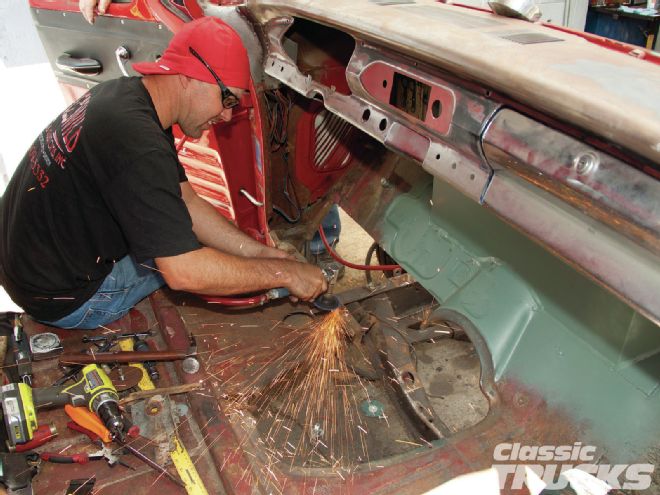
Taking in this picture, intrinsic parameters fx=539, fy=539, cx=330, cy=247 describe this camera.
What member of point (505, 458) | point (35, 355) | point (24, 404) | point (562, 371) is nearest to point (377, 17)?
point (562, 371)

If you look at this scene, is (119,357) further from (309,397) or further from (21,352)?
(309,397)

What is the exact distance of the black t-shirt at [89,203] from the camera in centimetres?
189

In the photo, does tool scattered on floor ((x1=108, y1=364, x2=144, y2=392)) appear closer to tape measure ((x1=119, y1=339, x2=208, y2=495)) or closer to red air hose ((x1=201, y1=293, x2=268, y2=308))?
tape measure ((x1=119, y1=339, x2=208, y2=495))

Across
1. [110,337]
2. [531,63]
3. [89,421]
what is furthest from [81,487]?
[531,63]

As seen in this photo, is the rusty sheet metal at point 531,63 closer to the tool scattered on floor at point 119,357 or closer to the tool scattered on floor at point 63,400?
the tool scattered on floor at point 119,357

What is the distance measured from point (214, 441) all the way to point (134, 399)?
37 cm

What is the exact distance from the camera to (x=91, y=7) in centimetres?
299

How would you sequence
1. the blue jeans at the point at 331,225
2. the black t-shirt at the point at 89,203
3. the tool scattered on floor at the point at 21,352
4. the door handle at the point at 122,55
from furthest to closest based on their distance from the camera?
the blue jeans at the point at 331,225
the door handle at the point at 122,55
the tool scattered on floor at the point at 21,352
the black t-shirt at the point at 89,203

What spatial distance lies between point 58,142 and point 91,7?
1.29m

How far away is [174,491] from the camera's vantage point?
1714mm

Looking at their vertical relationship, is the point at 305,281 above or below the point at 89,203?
below

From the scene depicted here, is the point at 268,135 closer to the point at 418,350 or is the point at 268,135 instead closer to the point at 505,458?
the point at 418,350

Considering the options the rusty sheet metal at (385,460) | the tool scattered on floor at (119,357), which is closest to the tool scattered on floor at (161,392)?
the rusty sheet metal at (385,460)

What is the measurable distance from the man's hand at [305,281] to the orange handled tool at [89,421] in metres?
0.85
